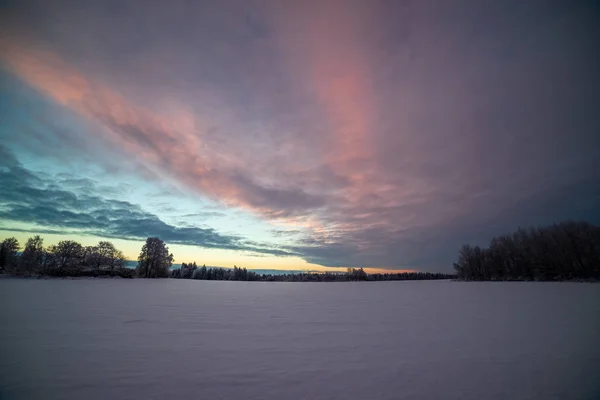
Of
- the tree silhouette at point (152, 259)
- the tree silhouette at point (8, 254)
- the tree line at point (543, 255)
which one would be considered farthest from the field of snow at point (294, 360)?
the tree silhouette at point (8, 254)

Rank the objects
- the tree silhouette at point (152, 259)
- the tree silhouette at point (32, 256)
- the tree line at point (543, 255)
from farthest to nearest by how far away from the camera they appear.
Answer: the tree silhouette at point (152, 259), the tree silhouette at point (32, 256), the tree line at point (543, 255)

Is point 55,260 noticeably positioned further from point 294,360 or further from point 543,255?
point 543,255

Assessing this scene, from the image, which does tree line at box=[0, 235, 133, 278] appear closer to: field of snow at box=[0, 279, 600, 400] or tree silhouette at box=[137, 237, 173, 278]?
tree silhouette at box=[137, 237, 173, 278]

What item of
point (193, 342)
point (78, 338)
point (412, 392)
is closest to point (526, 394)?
point (412, 392)

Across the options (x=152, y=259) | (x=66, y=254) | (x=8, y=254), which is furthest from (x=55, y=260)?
(x=152, y=259)

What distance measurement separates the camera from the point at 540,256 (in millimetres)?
73812

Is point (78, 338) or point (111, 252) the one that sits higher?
point (111, 252)

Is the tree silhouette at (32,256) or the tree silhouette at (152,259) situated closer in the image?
the tree silhouette at (32,256)

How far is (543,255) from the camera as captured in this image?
73.3 meters

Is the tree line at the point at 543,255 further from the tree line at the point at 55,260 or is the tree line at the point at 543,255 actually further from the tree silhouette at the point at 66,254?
the tree silhouette at the point at 66,254

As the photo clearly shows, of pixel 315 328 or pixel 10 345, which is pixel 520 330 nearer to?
pixel 315 328

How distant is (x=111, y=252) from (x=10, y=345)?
11551 centimetres

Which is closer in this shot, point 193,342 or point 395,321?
point 193,342

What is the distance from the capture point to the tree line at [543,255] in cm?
6350
